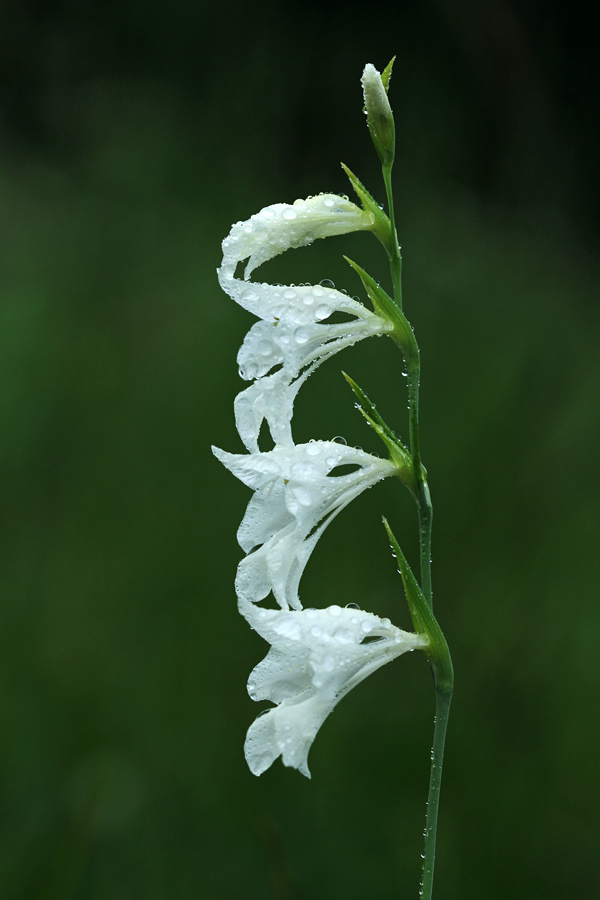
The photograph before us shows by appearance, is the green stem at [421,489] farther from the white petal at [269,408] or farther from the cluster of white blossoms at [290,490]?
the white petal at [269,408]

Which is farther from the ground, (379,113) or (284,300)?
(379,113)

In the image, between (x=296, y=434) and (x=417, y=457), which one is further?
(x=296, y=434)

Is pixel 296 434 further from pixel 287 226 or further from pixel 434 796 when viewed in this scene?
pixel 434 796

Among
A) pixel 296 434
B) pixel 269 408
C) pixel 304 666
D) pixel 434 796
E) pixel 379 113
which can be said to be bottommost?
pixel 434 796

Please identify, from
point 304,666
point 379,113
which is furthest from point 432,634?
point 379,113

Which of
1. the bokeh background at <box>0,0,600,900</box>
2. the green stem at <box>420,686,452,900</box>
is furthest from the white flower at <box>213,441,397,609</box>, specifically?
the bokeh background at <box>0,0,600,900</box>

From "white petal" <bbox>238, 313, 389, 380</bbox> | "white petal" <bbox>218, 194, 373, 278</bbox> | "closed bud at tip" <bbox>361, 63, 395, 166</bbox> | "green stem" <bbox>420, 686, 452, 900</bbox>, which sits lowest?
"green stem" <bbox>420, 686, 452, 900</bbox>

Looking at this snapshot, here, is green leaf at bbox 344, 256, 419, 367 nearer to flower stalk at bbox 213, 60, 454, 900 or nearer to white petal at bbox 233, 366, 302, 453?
flower stalk at bbox 213, 60, 454, 900
